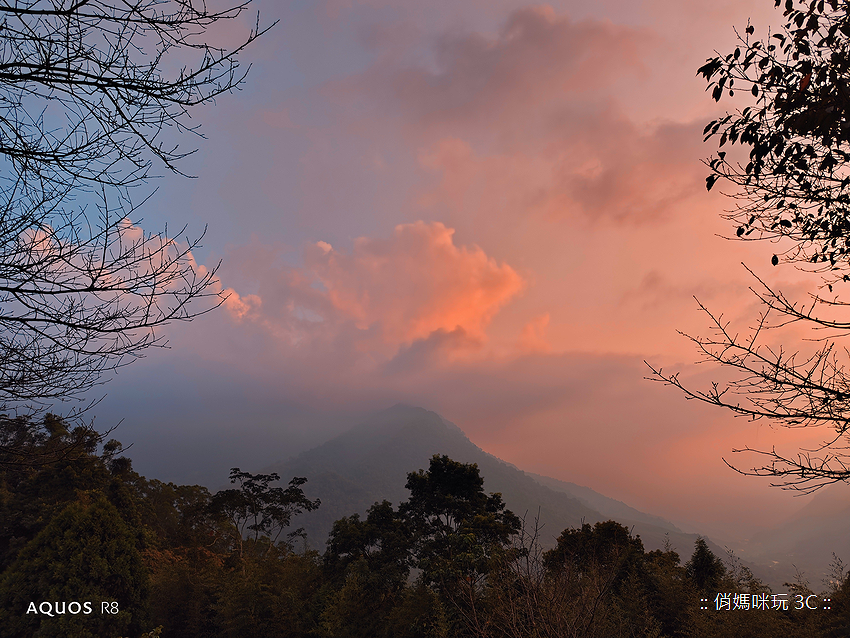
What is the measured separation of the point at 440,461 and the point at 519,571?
13839mm

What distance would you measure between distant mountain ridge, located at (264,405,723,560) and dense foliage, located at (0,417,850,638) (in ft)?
215

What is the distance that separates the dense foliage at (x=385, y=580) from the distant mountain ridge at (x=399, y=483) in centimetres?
6548

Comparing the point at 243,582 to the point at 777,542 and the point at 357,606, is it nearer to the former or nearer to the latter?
the point at 357,606

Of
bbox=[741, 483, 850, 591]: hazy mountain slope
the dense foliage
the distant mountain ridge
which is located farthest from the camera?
bbox=[741, 483, 850, 591]: hazy mountain slope

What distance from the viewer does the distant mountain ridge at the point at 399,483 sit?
10550 centimetres

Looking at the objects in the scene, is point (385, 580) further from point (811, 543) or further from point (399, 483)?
point (811, 543)

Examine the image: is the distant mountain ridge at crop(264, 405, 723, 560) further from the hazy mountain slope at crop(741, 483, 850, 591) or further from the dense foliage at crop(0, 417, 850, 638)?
the dense foliage at crop(0, 417, 850, 638)

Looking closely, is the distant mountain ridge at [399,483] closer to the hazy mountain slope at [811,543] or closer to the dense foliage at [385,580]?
the hazy mountain slope at [811,543]

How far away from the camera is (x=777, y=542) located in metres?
181

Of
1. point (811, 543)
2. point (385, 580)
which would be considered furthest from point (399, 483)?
point (811, 543)

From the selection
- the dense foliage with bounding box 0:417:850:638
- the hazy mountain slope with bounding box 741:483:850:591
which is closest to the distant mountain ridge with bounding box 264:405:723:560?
the hazy mountain slope with bounding box 741:483:850:591

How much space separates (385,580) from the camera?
15.1 metres

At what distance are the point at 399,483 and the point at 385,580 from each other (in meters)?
138

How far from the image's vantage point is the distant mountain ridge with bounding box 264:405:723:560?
10550cm
